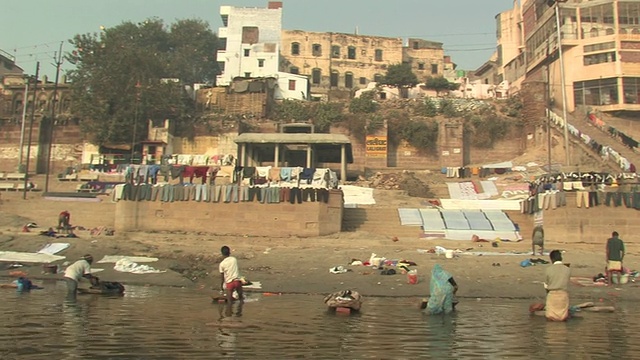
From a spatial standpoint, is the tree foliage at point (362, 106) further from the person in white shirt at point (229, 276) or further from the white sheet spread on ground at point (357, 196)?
the person in white shirt at point (229, 276)

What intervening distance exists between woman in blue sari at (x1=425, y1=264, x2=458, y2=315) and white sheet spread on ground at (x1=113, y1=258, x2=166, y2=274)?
907cm

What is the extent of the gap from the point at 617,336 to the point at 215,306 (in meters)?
6.68

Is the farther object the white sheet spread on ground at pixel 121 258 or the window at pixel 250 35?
the window at pixel 250 35

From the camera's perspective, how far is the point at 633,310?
11.2 metres

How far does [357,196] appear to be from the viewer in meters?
29.3

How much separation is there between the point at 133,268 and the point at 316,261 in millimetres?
5492

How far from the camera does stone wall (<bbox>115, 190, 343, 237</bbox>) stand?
74.4ft

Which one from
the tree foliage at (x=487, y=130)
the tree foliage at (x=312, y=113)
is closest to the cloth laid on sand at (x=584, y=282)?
the tree foliage at (x=487, y=130)

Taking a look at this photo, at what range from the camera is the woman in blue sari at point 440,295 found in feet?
32.7

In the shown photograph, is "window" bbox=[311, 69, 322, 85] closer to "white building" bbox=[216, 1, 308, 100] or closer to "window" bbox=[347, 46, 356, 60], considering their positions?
"window" bbox=[347, 46, 356, 60]

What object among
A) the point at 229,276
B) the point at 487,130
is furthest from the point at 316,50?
the point at 229,276

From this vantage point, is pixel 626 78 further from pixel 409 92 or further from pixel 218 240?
pixel 218 240

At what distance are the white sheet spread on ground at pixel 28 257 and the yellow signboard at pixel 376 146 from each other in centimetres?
2750

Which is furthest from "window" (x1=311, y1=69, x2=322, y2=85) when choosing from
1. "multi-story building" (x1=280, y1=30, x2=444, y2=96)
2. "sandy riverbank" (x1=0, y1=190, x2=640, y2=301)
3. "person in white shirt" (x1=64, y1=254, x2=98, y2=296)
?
"person in white shirt" (x1=64, y1=254, x2=98, y2=296)
